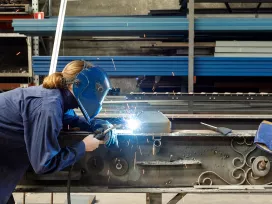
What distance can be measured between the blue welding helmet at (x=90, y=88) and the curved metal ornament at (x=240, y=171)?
0.76m

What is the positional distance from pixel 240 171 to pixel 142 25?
2001mm

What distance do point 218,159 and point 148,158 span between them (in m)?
0.41

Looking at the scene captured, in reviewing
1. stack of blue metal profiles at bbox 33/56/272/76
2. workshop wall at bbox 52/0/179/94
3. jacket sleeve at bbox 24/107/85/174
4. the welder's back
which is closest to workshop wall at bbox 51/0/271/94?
workshop wall at bbox 52/0/179/94

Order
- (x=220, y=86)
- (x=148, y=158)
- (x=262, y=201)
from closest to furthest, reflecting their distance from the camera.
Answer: (x=148, y=158)
(x=262, y=201)
(x=220, y=86)

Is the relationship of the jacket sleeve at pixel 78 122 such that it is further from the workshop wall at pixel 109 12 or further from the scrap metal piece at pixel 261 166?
the workshop wall at pixel 109 12

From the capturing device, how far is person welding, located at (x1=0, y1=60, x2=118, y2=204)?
1422mm

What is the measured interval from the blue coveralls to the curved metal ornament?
76cm

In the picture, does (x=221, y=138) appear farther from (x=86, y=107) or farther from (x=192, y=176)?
(x=86, y=107)

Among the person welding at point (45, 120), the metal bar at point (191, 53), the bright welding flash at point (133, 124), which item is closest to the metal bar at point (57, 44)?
the metal bar at point (191, 53)

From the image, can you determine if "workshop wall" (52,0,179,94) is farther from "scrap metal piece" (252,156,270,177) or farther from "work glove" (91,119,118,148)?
"scrap metal piece" (252,156,270,177)

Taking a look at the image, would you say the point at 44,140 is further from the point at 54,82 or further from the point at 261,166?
the point at 261,166

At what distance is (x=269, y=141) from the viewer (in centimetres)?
174

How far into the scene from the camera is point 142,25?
11.1ft

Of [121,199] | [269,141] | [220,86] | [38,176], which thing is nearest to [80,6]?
[220,86]
